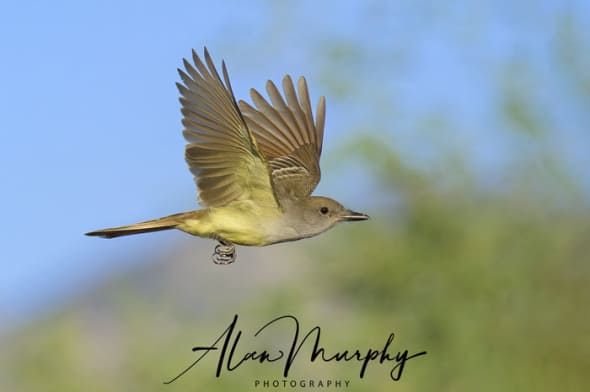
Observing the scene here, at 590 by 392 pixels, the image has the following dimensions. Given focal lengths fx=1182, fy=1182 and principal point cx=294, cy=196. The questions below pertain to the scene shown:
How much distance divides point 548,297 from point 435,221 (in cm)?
125

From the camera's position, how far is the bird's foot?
4.88 m

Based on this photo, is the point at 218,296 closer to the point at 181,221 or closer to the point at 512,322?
the point at 512,322

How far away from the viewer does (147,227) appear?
5.23 meters

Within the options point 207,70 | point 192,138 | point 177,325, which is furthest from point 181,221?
point 177,325

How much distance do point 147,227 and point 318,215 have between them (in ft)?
3.09

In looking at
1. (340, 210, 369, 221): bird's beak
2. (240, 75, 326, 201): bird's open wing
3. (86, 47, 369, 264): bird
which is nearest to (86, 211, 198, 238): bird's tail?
(86, 47, 369, 264): bird

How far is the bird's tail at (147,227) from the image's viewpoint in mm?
4898

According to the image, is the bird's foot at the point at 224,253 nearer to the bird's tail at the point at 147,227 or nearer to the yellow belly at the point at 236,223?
the yellow belly at the point at 236,223

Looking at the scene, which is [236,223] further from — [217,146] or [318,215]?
[318,215]

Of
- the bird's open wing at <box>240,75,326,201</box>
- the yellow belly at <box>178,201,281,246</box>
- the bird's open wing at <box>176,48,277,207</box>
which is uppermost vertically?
the bird's open wing at <box>240,75,326,201</box>

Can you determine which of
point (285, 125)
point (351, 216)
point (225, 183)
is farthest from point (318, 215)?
point (285, 125)

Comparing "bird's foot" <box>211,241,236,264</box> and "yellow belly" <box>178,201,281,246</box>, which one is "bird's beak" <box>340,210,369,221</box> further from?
"bird's foot" <box>211,241,236,264</box>

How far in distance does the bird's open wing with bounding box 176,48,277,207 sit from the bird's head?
0.20 meters

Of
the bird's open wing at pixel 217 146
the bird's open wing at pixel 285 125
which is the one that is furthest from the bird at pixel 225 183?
the bird's open wing at pixel 285 125
